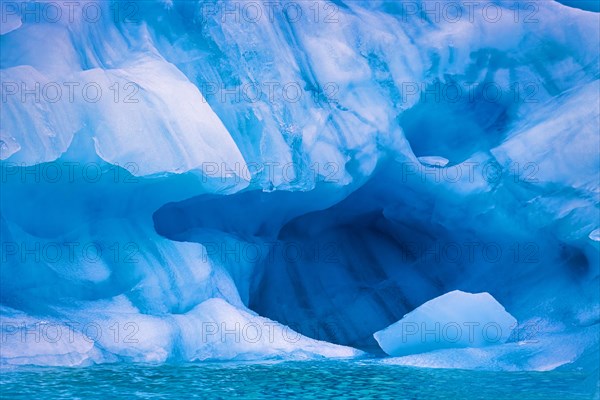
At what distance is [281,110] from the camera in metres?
5.73

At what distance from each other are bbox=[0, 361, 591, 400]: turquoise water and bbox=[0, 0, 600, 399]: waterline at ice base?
0.17 feet

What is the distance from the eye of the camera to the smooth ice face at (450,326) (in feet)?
18.1

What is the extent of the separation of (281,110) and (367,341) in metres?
2.48

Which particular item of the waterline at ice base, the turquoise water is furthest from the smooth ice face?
the turquoise water

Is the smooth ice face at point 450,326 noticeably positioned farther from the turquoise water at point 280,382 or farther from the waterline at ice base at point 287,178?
the turquoise water at point 280,382

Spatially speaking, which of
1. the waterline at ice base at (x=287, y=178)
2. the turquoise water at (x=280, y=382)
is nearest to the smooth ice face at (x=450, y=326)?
the waterline at ice base at (x=287, y=178)

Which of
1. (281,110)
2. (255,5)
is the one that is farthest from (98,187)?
(255,5)

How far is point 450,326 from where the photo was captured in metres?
5.59

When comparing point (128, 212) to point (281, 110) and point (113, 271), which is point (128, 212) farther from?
point (281, 110)

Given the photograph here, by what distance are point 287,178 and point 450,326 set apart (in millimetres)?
1678

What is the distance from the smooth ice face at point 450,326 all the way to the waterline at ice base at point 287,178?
2 cm

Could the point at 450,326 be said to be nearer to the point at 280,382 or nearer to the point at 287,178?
the point at 287,178

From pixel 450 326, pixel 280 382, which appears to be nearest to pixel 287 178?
pixel 450 326

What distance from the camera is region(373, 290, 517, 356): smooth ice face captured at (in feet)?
18.1
